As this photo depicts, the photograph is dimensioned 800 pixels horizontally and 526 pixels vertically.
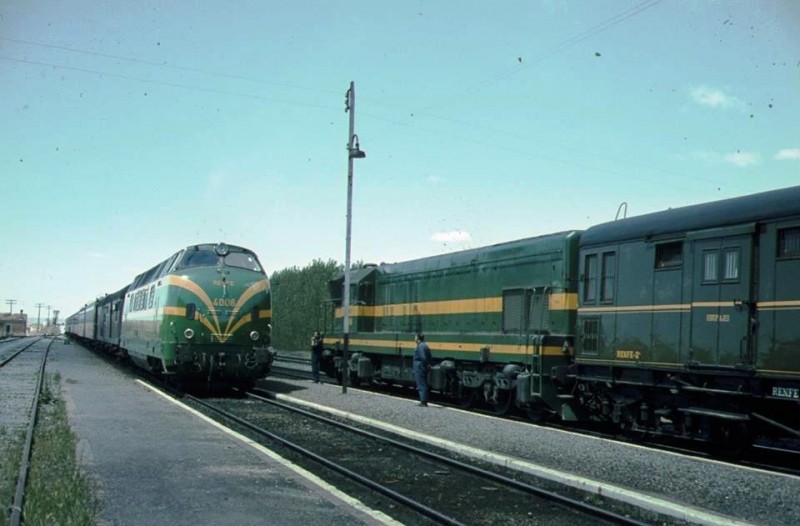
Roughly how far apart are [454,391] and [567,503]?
1097 cm

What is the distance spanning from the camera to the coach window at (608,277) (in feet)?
44.4

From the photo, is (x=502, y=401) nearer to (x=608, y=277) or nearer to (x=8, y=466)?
(x=608, y=277)

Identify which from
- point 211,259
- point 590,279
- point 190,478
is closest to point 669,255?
point 590,279

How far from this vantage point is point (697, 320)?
11.4 metres

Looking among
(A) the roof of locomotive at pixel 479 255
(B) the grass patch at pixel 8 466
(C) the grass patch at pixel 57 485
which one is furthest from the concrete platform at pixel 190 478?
(A) the roof of locomotive at pixel 479 255

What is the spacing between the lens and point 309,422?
50.9 ft

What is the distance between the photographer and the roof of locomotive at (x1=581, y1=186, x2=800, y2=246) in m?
10.3

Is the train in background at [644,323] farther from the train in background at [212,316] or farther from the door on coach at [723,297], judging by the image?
the train in background at [212,316]

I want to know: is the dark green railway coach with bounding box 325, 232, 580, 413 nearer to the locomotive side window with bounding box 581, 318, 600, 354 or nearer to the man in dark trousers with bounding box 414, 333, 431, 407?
the man in dark trousers with bounding box 414, 333, 431, 407

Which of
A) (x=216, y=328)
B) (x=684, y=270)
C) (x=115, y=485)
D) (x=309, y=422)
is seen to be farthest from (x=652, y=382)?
(x=216, y=328)

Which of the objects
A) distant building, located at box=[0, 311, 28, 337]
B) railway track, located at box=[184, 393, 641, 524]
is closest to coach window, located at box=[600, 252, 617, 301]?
railway track, located at box=[184, 393, 641, 524]

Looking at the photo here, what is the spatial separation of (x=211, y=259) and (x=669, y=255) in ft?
41.5

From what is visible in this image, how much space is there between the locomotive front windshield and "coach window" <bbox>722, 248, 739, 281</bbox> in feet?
44.1

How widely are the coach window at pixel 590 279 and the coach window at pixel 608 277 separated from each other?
0.22 meters
